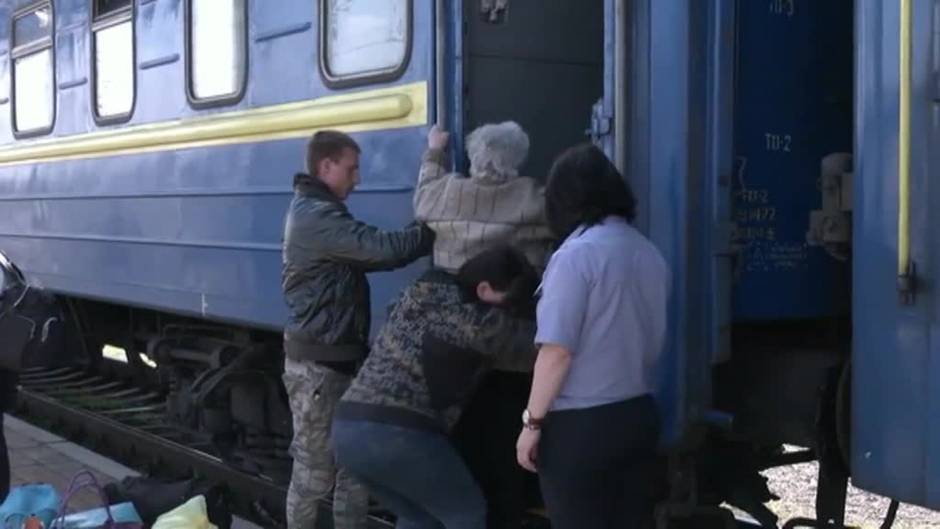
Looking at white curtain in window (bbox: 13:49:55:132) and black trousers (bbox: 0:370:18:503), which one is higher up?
white curtain in window (bbox: 13:49:55:132)

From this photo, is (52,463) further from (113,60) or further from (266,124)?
(266,124)

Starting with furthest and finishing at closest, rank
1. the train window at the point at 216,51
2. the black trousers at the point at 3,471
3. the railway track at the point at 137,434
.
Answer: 1. the railway track at the point at 137,434
2. the train window at the point at 216,51
3. the black trousers at the point at 3,471

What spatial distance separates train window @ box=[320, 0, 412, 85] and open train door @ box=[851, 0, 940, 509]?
1.97 meters

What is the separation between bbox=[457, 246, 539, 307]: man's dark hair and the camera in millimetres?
3949

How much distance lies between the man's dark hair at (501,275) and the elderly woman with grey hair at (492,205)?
26 cm

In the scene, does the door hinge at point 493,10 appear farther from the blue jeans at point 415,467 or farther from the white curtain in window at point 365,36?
the blue jeans at point 415,467

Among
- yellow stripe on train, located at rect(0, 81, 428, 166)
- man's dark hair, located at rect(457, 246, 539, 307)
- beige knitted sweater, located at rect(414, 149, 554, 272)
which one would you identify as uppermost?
yellow stripe on train, located at rect(0, 81, 428, 166)

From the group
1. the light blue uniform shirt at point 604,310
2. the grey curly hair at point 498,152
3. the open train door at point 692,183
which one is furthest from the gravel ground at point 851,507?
the light blue uniform shirt at point 604,310

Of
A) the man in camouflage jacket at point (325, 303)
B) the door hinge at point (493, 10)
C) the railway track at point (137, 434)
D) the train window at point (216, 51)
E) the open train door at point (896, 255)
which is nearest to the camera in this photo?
the open train door at point (896, 255)

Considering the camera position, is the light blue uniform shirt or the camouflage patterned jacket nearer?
the light blue uniform shirt

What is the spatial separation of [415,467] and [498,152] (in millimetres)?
1050

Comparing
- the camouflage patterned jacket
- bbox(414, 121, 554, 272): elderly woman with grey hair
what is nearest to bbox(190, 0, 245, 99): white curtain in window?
bbox(414, 121, 554, 272): elderly woman with grey hair

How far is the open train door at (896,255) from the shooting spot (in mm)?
3383

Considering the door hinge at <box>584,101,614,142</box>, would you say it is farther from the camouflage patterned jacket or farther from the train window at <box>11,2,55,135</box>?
the train window at <box>11,2,55,135</box>
